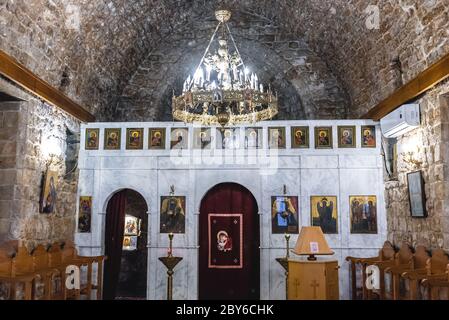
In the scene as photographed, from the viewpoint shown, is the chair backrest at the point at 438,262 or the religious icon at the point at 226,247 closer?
the chair backrest at the point at 438,262

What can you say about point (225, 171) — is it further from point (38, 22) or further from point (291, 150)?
point (38, 22)

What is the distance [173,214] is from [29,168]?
2.84 metres

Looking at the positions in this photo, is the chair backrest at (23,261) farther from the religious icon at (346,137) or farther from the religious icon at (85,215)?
the religious icon at (346,137)

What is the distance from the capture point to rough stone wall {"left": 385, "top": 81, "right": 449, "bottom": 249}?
20.6ft

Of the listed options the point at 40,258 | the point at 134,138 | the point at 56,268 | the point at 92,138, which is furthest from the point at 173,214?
the point at 40,258

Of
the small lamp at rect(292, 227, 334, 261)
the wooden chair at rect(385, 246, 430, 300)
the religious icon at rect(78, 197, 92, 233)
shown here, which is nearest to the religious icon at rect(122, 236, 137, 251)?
the religious icon at rect(78, 197, 92, 233)

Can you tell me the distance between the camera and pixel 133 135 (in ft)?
29.8

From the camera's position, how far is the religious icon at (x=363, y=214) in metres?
8.61

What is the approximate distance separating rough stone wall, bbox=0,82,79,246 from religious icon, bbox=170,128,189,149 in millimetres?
2112

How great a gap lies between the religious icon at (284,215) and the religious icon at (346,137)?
55.9 inches

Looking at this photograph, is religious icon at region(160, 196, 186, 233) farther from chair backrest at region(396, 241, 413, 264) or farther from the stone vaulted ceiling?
chair backrest at region(396, 241, 413, 264)

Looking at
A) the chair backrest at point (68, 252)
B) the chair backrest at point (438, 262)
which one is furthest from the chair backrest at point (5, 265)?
the chair backrest at point (438, 262)

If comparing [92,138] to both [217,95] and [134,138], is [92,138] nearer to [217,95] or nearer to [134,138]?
[134,138]

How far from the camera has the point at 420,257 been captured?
670 cm
